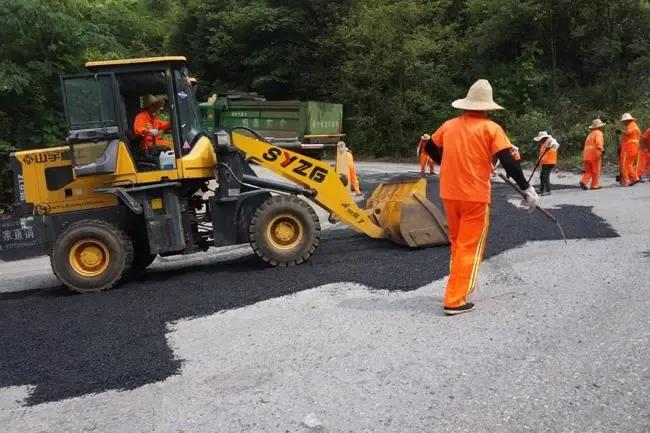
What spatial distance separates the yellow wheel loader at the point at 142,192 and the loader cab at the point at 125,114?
10 mm

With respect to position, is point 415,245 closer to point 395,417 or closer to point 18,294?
point 395,417

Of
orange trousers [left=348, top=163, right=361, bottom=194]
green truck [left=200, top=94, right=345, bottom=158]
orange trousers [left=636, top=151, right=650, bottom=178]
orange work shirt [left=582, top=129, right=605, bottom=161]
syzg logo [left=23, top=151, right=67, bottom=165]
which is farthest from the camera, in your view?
green truck [left=200, top=94, right=345, bottom=158]

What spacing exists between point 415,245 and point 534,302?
2.30m

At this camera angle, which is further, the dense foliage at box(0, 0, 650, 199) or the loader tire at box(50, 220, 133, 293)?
the dense foliage at box(0, 0, 650, 199)

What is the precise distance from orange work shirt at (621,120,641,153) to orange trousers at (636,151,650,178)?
675mm

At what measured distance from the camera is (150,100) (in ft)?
21.5

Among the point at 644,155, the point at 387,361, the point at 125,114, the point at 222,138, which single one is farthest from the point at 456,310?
the point at 644,155

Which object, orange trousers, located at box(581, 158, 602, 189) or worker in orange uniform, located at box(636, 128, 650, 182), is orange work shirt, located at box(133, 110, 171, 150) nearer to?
orange trousers, located at box(581, 158, 602, 189)

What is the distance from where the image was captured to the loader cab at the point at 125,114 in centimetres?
609

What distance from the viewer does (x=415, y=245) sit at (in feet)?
22.2

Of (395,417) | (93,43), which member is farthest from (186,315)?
(93,43)

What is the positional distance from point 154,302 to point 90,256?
45.8 inches

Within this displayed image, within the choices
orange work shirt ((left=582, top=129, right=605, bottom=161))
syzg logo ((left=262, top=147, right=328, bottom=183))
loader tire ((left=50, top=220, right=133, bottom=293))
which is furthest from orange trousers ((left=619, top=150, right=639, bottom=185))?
loader tire ((left=50, top=220, right=133, bottom=293))

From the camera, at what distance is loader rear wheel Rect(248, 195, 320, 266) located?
6.48m
